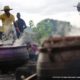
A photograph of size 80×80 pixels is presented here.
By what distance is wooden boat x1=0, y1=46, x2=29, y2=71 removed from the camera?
12.4 metres

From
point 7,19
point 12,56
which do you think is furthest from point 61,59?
point 7,19

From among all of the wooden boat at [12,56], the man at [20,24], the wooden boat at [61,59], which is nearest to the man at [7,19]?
the man at [20,24]

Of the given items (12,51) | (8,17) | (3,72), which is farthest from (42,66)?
(8,17)

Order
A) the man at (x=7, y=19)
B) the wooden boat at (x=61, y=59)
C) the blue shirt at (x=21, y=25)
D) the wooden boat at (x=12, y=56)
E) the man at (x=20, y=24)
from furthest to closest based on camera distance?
the blue shirt at (x=21, y=25), the man at (x=20, y=24), the man at (x=7, y=19), the wooden boat at (x=12, y=56), the wooden boat at (x=61, y=59)

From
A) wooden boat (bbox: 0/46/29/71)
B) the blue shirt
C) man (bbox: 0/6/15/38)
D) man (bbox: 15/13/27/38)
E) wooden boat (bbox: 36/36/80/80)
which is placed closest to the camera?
wooden boat (bbox: 36/36/80/80)

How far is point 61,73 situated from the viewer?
19.7 feet

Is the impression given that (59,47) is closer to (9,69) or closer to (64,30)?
(64,30)

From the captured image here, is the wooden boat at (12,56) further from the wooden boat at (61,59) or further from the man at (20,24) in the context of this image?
the wooden boat at (61,59)

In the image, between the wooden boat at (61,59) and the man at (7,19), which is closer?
the wooden boat at (61,59)

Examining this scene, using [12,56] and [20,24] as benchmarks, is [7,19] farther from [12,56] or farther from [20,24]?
[12,56]

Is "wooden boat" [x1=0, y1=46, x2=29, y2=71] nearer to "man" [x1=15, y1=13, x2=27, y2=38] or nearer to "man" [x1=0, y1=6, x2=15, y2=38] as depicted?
"man" [x1=0, y1=6, x2=15, y2=38]

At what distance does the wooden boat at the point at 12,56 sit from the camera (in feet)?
40.7

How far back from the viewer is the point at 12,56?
12508 millimetres

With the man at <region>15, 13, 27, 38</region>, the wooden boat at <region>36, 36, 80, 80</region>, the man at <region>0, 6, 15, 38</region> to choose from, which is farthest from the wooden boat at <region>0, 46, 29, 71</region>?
the wooden boat at <region>36, 36, 80, 80</region>
